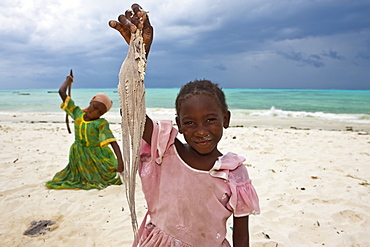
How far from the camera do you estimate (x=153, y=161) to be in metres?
1.60

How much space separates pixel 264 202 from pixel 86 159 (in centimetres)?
281

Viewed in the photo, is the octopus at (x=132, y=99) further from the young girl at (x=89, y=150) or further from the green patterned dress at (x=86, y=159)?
the green patterned dress at (x=86, y=159)

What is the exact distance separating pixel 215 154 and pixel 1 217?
2991 mm

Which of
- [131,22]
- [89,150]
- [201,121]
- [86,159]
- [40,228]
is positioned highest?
[131,22]

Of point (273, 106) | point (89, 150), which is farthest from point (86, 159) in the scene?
point (273, 106)

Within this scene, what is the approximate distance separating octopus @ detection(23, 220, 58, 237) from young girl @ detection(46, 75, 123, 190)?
1098mm

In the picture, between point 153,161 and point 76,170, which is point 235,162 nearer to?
point 153,161

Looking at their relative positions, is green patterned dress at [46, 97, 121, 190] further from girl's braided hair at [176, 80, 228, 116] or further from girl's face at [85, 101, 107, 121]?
girl's braided hair at [176, 80, 228, 116]

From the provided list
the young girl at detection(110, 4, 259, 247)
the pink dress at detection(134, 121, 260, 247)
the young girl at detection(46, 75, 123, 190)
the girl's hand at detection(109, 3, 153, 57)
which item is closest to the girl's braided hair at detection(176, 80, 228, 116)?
the young girl at detection(110, 4, 259, 247)

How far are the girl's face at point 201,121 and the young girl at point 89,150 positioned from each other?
2.87 meters

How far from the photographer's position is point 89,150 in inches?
181

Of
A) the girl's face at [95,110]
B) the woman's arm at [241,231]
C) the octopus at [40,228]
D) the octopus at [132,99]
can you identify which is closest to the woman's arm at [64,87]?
the girl's face at [95,110]

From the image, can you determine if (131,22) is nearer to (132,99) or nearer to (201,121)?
(132,99)

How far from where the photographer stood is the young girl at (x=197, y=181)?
151cm
